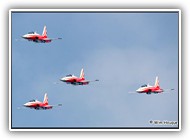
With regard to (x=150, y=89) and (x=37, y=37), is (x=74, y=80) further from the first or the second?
(x=150, y=89)

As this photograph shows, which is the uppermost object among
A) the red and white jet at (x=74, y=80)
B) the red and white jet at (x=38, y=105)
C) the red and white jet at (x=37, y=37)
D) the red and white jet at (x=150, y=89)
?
the red and white jet at (x=37, y=37)

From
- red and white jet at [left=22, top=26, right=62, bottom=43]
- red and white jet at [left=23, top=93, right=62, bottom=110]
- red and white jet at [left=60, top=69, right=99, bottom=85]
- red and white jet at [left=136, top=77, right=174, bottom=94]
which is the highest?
red and white jet at [left=22, top=26, right=62, bottom=43]

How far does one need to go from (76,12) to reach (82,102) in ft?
2.20

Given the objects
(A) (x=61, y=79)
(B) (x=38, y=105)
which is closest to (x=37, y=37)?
(A) (x=61, y=79)

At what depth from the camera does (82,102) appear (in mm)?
3107

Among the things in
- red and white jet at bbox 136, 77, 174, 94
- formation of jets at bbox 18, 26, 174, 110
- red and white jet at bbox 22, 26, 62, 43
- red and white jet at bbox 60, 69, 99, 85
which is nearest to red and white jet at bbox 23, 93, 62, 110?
formation of jets at bbox 18, 26, 174, 110

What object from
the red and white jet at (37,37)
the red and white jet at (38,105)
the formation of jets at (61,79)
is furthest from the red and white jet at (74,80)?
the red and white jet at (37,37)

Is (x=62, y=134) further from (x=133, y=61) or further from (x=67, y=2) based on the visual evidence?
(x=67, y=2)

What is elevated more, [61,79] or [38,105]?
[61,79]

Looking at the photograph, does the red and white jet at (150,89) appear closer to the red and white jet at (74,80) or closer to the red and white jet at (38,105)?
the red and white jet at (74,80)

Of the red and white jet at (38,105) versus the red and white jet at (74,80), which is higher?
the red and white jet at (74,80)

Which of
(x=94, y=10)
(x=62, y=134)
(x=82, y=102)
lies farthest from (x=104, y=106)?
(x=94, y=10)

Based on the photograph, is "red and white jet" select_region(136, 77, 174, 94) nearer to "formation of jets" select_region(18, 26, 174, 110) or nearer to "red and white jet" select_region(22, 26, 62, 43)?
"formation of jets" select_region(18, 26, 174, 110)

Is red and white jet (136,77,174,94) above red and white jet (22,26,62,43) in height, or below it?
below
